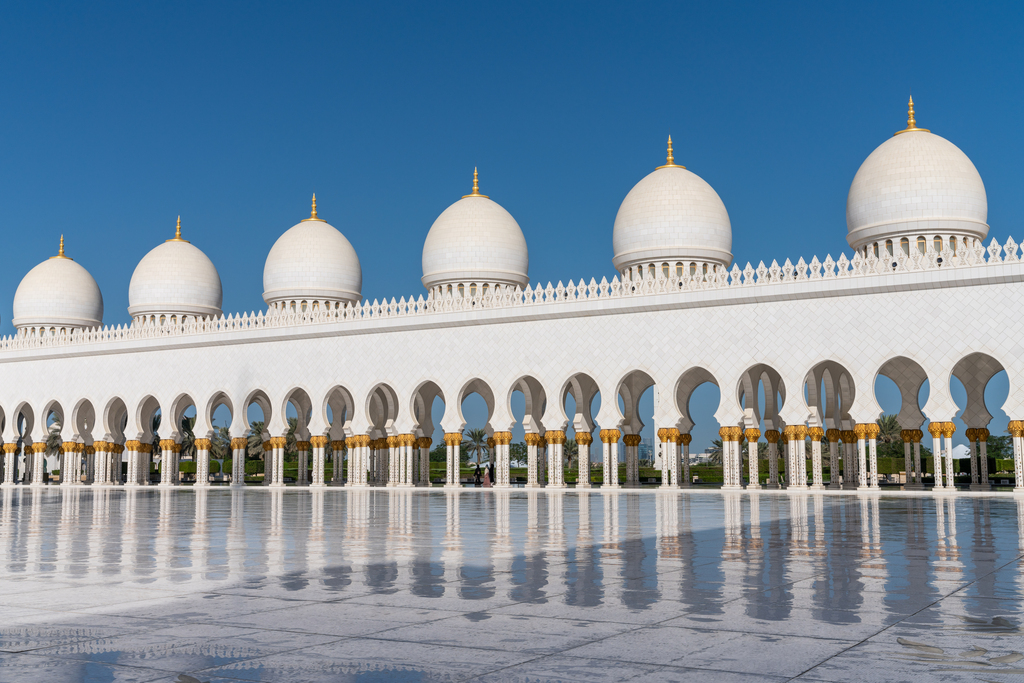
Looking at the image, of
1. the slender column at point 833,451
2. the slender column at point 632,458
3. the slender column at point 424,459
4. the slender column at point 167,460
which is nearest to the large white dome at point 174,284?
the slender column at point 167,460

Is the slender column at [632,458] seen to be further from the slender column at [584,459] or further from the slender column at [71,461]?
the slender column at [71,461]

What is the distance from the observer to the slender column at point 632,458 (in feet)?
81.5

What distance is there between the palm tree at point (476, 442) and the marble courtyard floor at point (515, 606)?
145 feet

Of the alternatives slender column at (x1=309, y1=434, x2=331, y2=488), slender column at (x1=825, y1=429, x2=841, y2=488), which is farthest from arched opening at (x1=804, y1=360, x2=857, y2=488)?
slender column at (x1=309, y1=434, x2=331, y2=488)

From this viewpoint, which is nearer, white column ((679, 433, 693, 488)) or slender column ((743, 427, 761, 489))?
slender column ((743, 427, 761, 489))

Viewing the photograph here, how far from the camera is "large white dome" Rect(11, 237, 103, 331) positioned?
34.4 m

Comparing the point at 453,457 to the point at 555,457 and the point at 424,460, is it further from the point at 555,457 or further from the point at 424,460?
the point at 555,457

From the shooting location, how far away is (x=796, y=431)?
21.0 meters

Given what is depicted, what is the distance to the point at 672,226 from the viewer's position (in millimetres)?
25422

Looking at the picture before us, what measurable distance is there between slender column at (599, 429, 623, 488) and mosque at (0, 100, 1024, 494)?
5cm

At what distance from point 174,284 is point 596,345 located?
15.9 meters

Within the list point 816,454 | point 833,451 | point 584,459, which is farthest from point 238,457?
point 833,451

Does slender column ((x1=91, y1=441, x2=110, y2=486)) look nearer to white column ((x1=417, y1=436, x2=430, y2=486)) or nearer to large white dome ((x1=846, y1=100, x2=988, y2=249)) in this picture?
white column ((x1=417, y1=436, x2=430, y2=486))

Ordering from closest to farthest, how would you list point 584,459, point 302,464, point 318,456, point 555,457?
1. point 555,457
2. point 584,459
3. point 318,456
4. point 302,464
